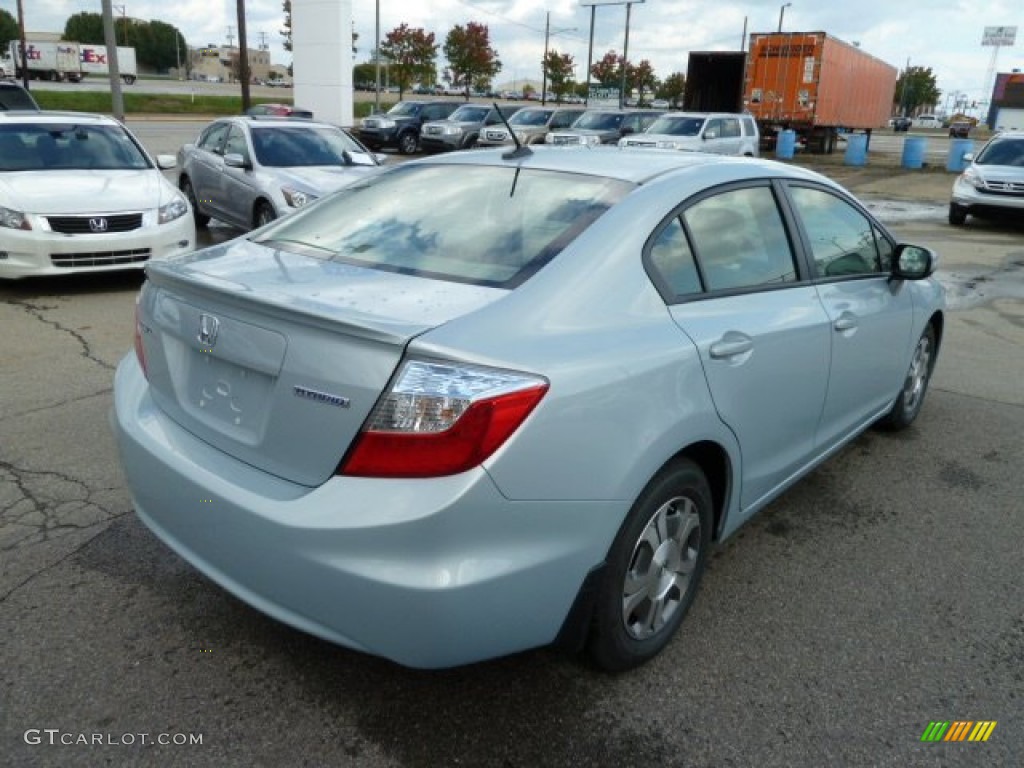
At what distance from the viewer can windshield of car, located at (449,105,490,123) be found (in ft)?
88.8

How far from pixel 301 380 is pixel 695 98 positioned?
1246 inches

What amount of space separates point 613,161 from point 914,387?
9.20 ft

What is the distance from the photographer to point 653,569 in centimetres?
262

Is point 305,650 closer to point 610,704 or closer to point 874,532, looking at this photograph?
point 610,704

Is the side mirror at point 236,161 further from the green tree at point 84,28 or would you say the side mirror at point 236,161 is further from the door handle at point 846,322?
the green tree at point 84,28

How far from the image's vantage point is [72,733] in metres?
2.35

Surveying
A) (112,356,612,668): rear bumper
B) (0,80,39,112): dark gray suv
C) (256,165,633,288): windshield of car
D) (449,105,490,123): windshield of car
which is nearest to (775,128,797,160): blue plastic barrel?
(449,105,490,123): windshield of car

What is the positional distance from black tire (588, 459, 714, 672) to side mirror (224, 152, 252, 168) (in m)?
8.32

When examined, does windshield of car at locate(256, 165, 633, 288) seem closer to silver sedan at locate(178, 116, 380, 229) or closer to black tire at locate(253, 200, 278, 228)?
silver sedan at locate(178, 116, 380, 229)

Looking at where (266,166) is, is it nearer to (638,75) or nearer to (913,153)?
(913,153)

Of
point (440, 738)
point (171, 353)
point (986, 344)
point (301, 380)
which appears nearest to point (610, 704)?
point (440, 738)

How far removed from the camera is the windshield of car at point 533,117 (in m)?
26.2

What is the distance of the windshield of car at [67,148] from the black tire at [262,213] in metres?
1.27

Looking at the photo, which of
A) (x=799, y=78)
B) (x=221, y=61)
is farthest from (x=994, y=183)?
(x=221, y=61)
